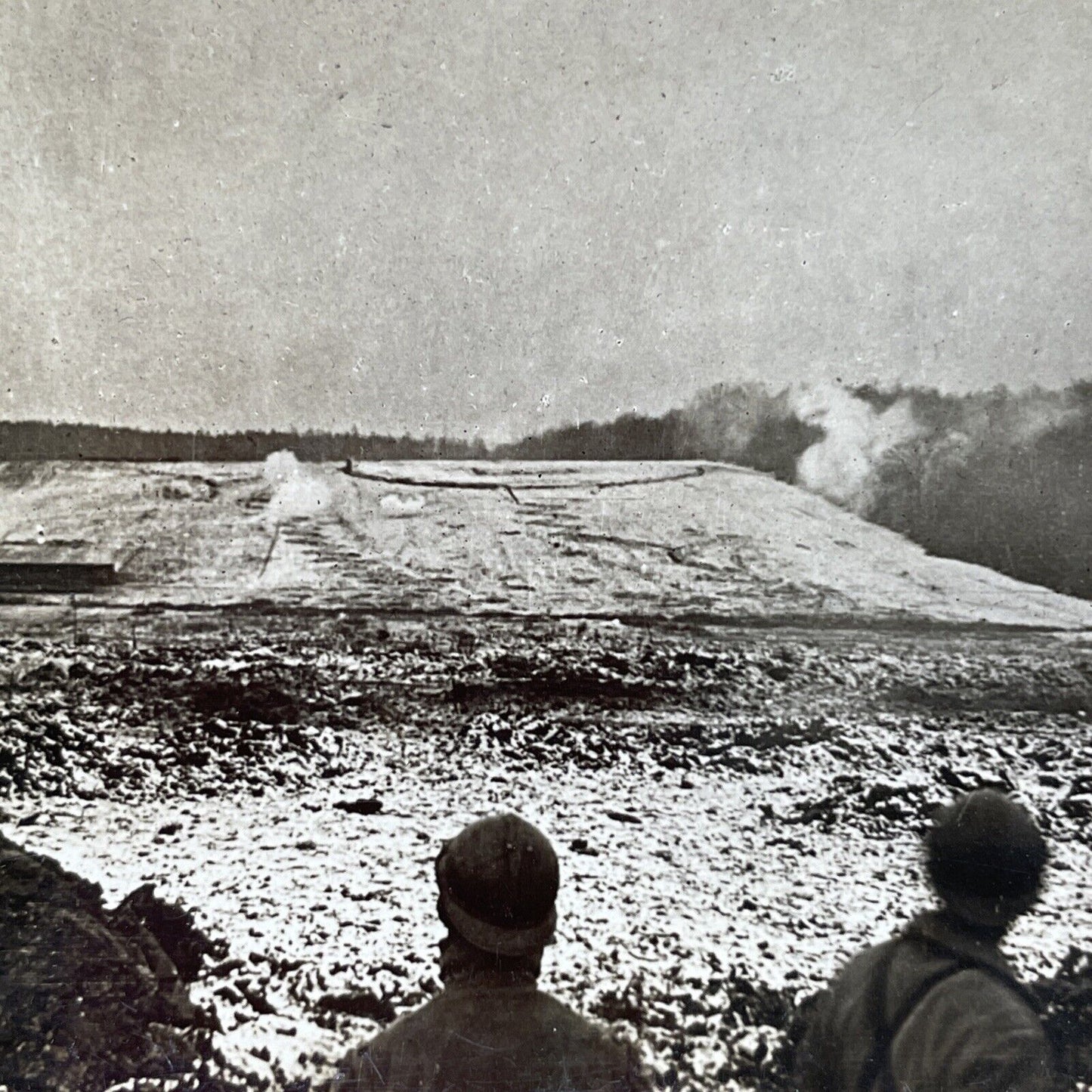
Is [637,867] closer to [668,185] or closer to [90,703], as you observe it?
[90,703]

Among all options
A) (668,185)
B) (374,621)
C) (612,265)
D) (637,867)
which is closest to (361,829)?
(374,621)

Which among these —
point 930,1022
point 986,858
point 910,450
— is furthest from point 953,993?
point 910,450

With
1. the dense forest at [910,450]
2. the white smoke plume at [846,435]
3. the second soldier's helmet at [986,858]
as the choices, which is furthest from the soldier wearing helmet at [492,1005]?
the white smoke plume at [846,435]

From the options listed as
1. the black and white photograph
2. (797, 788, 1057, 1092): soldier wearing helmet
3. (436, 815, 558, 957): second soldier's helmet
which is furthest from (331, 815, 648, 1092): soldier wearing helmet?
(797, 788, 1057, 1092): soldier wearing helmet

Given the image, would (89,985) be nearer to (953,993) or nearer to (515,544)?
(515,544)

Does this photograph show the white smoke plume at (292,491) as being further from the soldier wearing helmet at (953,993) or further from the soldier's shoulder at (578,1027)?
the soldier wearing helmet at (953,993)

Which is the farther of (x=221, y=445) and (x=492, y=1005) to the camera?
(x=221, y=445)
